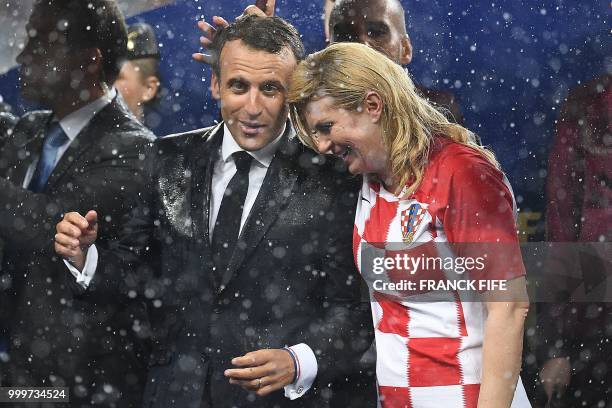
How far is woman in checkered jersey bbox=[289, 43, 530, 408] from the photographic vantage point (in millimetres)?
1132

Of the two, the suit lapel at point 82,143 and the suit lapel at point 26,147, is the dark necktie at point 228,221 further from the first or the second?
the suit lapel at point 26,147

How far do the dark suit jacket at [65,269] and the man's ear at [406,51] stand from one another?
0.42 meters

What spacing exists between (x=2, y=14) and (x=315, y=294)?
77cm

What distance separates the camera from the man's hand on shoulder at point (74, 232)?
1.22m

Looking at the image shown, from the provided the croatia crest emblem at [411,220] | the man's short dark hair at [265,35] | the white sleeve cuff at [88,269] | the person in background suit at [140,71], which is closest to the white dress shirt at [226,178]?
the white sleeve cuff at [88,269]

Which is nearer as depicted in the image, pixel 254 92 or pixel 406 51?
pixel 254 92

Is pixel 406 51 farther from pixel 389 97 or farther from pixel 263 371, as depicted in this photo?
pixel 263 371

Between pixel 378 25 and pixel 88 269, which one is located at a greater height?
pixel 378 25

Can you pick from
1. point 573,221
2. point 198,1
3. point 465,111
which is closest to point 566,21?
point 465,111

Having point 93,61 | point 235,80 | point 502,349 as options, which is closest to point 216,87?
point 235,80

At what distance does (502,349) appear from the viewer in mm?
1113

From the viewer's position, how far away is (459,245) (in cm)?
115

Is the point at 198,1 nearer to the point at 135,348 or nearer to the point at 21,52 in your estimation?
the point at 21,52

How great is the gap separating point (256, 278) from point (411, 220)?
0.24 metres
